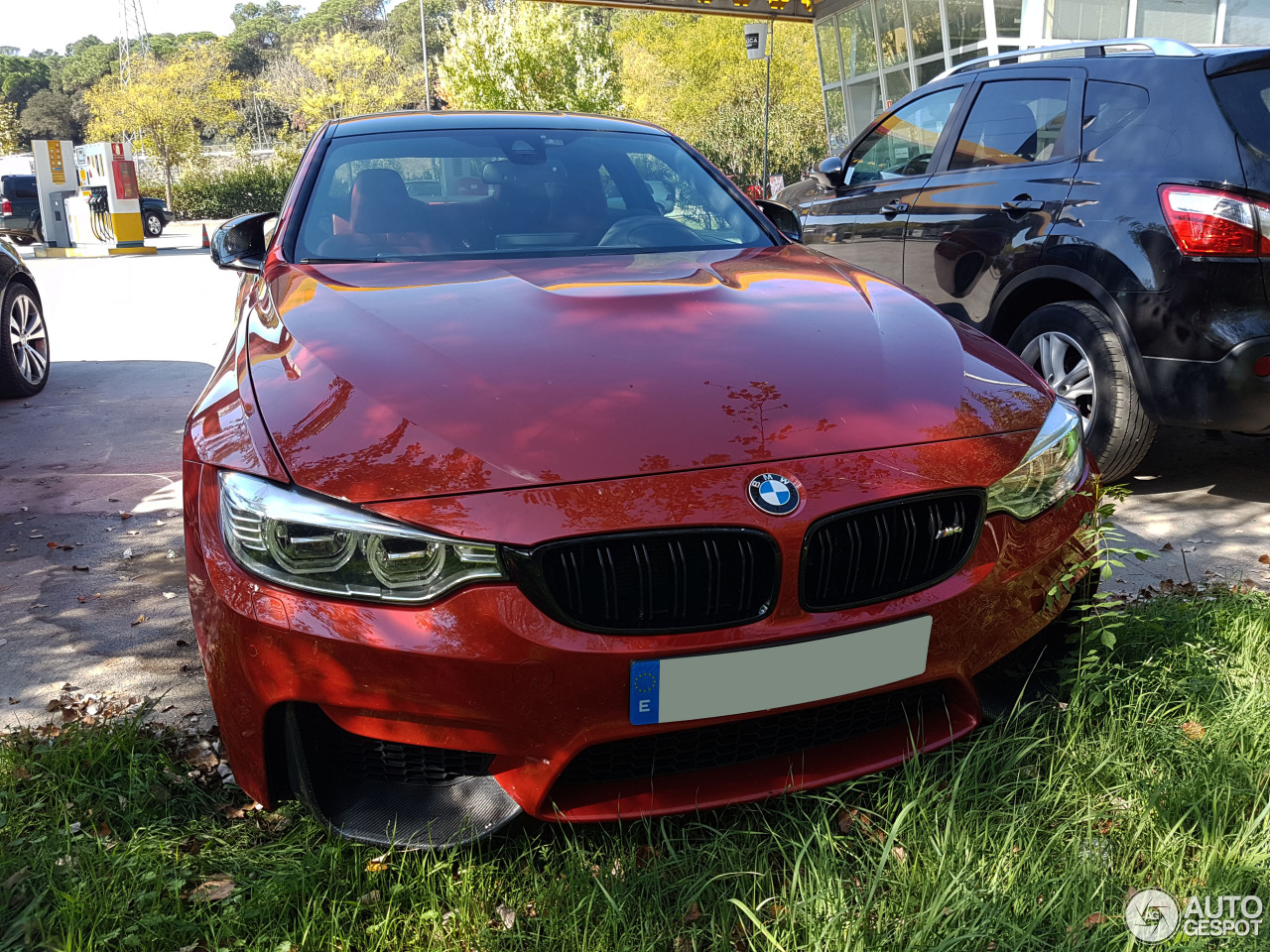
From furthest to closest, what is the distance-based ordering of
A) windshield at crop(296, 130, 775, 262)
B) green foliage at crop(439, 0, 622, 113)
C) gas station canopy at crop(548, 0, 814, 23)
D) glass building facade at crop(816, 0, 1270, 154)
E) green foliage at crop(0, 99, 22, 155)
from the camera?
green foliage at crop(0, 99, 22, 155)
green foliage at crop(439, 0, 622, 113)
gas station canopy at crop(548, 0, 814, 23)
glass building facade at crop(816, 0, 1270, 154)
windshield at crop(296, 130, 775, 262)

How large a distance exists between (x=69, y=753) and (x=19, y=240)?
77.5 ft

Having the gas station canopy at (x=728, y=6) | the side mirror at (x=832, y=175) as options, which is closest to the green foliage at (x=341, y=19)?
the gas station canopy at (x=728, y=6)

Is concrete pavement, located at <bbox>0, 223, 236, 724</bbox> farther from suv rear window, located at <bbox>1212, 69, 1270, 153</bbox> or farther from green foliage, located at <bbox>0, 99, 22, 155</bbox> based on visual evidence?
green foliage, located at <bbox>0, 99, 22, 155</bbox>

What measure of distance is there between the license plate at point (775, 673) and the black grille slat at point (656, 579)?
68mm

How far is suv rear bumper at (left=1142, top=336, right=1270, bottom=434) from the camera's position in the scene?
3527mm

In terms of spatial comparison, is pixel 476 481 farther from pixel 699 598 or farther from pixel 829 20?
pixel 829 20

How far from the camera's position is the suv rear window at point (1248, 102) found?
3561 millimetres

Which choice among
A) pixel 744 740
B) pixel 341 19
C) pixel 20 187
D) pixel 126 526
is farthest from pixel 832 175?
pixel 341 19

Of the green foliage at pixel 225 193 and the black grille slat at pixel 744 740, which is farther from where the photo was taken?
the green foliage at pixel 225 193

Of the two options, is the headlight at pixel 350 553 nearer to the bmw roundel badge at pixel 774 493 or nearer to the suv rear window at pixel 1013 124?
the bmw roundel badge at pixel 774 493

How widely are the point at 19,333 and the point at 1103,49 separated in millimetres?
6212

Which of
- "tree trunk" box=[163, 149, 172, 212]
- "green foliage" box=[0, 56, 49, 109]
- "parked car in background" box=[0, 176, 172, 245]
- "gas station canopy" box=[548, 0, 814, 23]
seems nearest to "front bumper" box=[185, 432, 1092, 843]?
"gas station canopy" box=[548, 0, 814, 23]

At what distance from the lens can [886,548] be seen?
1.90m

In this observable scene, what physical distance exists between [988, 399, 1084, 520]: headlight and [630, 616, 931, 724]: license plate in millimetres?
308
